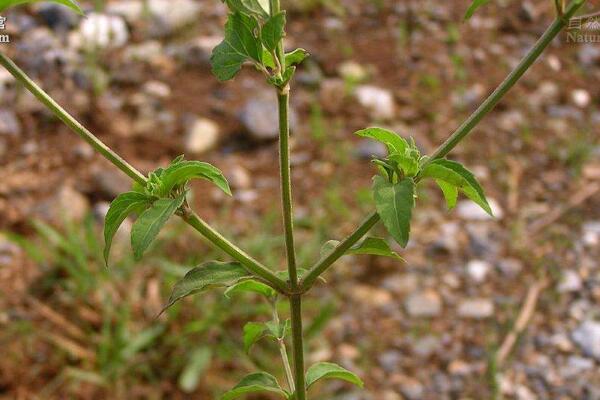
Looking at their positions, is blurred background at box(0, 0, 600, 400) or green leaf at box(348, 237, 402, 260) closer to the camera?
green leaf at box(348, 237, 402, 260)

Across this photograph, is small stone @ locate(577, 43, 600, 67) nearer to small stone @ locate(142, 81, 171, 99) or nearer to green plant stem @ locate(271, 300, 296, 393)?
small stone @ locate(142, 81, 171, 99)

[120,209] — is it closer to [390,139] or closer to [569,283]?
[390,139]

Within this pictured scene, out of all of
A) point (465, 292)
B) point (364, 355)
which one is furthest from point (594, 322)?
point (364, 355)

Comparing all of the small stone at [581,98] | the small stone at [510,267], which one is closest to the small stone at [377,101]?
the small stone at [581,98]

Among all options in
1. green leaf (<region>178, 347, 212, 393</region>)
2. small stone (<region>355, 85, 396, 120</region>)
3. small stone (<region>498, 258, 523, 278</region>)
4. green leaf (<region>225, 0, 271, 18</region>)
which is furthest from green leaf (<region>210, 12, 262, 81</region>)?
small stone (<region>355, 85, 396, 120</region>)

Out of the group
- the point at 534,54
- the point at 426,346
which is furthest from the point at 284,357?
the point at 426,346

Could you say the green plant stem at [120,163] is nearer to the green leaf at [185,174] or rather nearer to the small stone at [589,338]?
the green leaf at [185,174]
